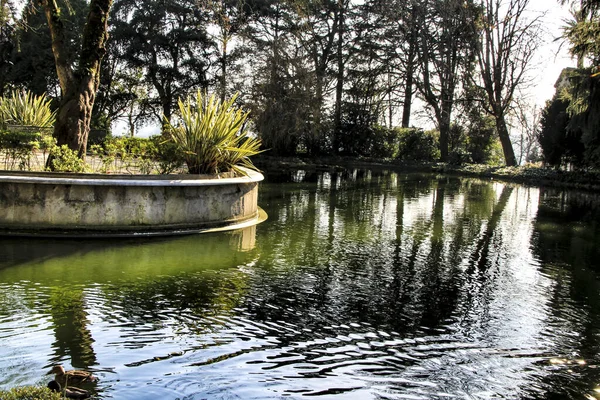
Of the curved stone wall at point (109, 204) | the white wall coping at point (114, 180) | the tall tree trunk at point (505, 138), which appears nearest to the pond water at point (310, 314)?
the curved stone wall at point (109, 204)

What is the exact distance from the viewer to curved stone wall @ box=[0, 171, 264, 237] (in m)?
7.88

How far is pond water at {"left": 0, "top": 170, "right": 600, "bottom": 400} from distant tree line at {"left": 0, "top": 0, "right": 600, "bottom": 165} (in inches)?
732

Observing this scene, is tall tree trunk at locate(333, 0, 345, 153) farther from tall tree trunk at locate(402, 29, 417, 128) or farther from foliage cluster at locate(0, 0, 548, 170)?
tall tree trunk at locate(402, 29, 417, 128)

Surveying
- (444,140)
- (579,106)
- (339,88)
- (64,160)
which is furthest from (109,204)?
(339,88)

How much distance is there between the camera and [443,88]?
2831cm

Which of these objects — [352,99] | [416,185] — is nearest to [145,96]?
[352,99]

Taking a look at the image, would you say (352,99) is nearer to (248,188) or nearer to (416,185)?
(416,185)

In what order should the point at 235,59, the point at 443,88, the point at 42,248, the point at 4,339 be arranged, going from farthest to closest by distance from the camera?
the point at 235,59
the point at 443,88
the point at 42,248
the point at 4,339

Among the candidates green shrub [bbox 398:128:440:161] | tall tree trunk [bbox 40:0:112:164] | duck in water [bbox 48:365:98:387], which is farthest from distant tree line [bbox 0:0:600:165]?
duck in water [bbox 48:365:98:387]

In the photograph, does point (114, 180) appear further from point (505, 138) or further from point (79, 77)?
point (505, 138)

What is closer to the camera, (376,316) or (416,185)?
(376,316)

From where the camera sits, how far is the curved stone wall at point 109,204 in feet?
25.8

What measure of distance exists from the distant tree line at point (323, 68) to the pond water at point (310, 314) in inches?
732

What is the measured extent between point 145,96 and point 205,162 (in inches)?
1053
